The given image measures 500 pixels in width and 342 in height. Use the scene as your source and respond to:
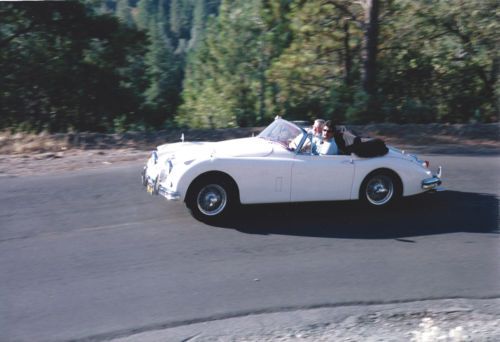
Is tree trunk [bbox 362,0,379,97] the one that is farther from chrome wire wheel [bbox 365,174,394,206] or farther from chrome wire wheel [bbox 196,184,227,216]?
chrome wire wheel [bbox 196,184,227,216]

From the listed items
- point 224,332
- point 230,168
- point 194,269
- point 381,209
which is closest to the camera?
point 224,332

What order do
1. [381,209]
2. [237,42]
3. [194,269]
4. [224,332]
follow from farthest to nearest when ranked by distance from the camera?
1. [237,42]
2. [381,209]
3. [194,269]
4. [224,332]

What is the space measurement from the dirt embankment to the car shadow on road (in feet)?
11.8

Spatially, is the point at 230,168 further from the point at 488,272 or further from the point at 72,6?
the point at 72,6

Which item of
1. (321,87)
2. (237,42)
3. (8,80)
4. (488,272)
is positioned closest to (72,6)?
(8,80)

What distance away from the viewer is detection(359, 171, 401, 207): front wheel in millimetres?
9363

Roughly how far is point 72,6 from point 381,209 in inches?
585

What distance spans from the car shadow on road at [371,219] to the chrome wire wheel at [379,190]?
0.15 m

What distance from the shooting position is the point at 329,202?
9.82m

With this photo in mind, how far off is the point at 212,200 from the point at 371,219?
223cm

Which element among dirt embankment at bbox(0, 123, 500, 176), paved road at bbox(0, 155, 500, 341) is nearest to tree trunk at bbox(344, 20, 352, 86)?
dirt embankment at bbox(0, 123, 500, 176)

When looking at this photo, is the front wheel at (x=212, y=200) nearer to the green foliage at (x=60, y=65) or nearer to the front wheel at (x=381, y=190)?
the front wheel at (x=381, y=190)

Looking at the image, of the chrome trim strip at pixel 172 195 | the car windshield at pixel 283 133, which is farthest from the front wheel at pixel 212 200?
the car windshield at pixel 283 133

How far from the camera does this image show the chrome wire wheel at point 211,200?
28.7ft
